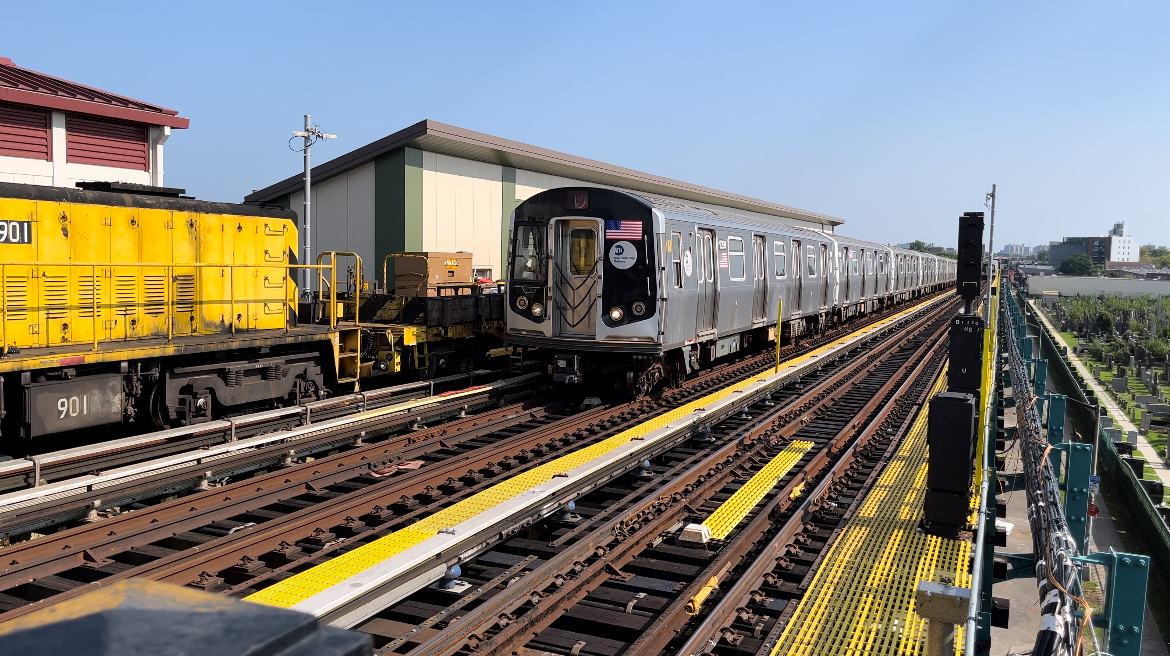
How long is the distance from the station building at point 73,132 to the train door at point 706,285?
1076 centimetres

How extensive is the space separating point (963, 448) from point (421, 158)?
17180 mm

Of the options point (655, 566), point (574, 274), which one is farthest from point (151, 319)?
point (655, 566)

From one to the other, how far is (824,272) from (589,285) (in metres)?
12.5

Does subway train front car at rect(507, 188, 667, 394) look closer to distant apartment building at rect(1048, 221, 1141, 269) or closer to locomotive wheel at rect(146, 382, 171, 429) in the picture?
locomotive wheel at rect(146, 382, 171, 429)

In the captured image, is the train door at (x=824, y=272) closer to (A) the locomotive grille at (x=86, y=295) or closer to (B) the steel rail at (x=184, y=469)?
(B) the steel rail at (x=184, y=469)

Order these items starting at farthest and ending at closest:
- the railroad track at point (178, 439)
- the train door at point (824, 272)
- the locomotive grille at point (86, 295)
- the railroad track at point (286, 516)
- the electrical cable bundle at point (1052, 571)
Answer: the train door at point (824, 272), the locomotive grille at point (86, 295), the railroad track at point (178, 439), the railroad track at point (286, 516), the electrical cable bundle at point (1052, 571)

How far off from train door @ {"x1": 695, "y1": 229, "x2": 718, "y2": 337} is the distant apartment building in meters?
178

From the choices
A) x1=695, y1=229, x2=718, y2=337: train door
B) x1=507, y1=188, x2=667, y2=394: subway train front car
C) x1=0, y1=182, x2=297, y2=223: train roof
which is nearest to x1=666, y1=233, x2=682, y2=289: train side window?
x1=507, y1=188, x2=667, y2=394: subway train front car

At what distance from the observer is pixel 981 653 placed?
5469 mm

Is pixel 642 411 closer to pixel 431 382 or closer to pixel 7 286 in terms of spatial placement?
pixel 431 382

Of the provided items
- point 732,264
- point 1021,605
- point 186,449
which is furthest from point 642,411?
point 186,449

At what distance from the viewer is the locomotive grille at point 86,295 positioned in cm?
959

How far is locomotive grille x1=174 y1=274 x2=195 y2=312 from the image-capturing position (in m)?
10.7

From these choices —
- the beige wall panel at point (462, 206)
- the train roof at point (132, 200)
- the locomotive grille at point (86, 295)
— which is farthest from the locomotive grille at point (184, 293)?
the beige wall panel at point (462, 206)
